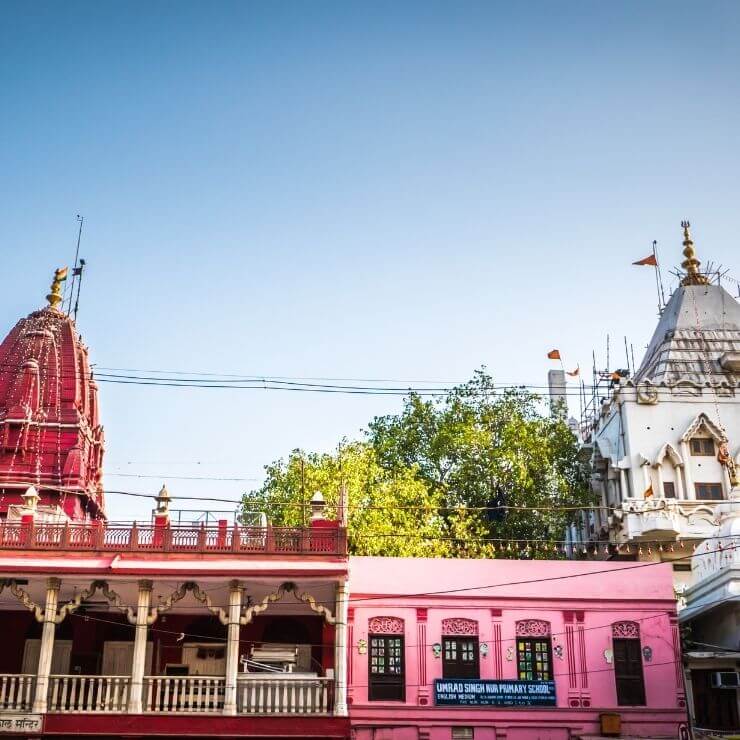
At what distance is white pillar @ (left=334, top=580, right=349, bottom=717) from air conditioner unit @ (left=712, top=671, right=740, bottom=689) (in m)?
10.7

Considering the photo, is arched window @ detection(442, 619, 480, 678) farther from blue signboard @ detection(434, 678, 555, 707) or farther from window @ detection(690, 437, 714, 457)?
window @ detection(690, 437, 714, 457)

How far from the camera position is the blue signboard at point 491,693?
79.9 feet

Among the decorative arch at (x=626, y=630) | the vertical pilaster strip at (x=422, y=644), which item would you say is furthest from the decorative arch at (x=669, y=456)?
the vertical pilaster strip at (x=422, y=644)

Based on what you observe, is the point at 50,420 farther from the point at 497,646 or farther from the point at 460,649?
the point at 497,646

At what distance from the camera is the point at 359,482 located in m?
39.0

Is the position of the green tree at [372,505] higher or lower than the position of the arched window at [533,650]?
higher

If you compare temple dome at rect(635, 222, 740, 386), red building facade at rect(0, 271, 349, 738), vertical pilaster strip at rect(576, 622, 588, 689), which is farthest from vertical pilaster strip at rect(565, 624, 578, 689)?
temple dome at rect(635, 222, 740, 386)

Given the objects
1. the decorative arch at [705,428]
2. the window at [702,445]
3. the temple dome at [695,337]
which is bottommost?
the window at [702,445]

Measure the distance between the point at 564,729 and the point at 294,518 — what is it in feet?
53.7

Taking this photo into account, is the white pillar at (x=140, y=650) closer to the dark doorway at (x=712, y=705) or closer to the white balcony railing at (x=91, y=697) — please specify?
the white balcony railing at (x=91, y=697)

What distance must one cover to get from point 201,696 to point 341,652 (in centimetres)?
356

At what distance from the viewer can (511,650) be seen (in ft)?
81.9

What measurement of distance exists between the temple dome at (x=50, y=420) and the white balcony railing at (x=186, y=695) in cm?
940

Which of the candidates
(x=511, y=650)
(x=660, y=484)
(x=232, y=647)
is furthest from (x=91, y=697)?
(x=660, y=484)
